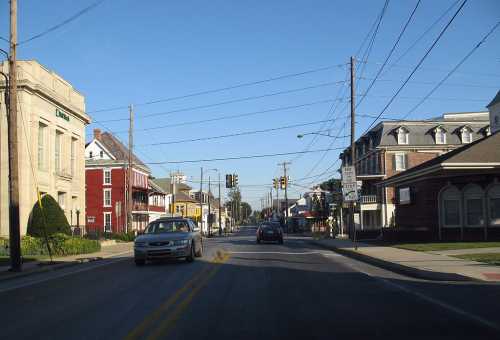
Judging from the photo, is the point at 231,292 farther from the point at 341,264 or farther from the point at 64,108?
the point at 64,108

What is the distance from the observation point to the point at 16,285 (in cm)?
1505

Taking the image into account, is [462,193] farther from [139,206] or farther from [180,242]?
[139,206]

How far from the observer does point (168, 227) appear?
20.9m

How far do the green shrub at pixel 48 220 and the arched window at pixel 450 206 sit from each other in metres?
19.7

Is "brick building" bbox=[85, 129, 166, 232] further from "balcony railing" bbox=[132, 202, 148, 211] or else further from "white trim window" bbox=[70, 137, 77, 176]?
"white trim window" bbox=[70, 137, 77, 176]

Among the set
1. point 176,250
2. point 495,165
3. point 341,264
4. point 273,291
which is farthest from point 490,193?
point 273,291

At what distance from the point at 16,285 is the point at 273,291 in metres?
7.15

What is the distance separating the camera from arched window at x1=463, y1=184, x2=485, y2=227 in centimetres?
2936

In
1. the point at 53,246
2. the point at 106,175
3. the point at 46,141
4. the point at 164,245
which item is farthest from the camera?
the point at 106,175

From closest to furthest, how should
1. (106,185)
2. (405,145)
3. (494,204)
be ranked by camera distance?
(494,204) → (405,145) → (106,185)

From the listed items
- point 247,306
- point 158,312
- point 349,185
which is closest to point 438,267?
point 247,306

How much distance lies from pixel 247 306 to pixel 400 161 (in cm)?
5268

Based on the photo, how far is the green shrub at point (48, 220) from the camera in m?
28.3

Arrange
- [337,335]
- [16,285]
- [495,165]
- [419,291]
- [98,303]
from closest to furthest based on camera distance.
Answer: [337,335], [98,303], [419,291], [16,285], [495,165]
